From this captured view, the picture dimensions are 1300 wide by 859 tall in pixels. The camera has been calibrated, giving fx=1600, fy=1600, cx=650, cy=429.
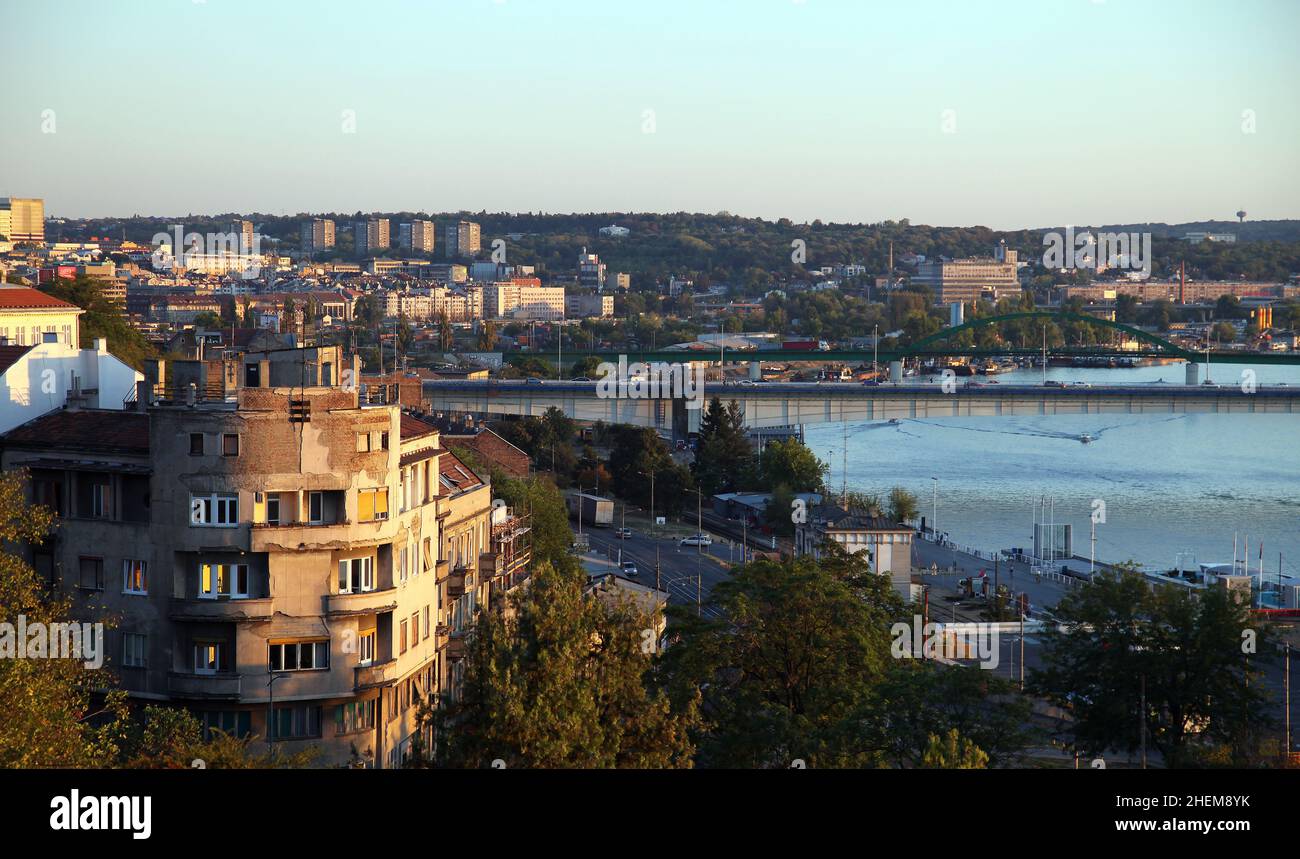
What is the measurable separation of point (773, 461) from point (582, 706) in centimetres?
2034

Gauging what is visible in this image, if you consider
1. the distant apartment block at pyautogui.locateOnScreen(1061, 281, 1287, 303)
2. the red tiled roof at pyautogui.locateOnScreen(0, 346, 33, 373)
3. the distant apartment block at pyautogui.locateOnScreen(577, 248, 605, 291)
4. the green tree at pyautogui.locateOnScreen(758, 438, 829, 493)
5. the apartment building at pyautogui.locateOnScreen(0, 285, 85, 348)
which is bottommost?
the green tree at pyautogui.locateOnScreen(758, 438, 829, 493)

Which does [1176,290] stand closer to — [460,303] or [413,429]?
[460,303]

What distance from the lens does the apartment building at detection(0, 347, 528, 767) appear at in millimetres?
7379

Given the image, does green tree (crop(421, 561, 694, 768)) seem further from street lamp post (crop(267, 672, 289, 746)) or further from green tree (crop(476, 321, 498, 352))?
green tree (crop(476, 321, 498, 352))

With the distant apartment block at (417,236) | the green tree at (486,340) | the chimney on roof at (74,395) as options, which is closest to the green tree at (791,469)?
the chimney on roof at (74,395)

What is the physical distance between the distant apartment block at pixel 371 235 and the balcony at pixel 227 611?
290 feet

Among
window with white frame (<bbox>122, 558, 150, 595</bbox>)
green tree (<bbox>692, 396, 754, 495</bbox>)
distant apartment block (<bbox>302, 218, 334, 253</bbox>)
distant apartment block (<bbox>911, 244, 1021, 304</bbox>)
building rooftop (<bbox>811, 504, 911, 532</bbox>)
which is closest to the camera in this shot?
window with white frame (<bbox>122, 558, 150, 595</bbox>)

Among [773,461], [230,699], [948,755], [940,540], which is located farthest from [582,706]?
[773,461]

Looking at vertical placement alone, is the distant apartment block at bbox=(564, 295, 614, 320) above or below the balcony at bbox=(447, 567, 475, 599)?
above

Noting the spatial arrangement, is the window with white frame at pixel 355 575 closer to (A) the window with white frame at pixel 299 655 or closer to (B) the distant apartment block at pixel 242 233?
(A) the window with white frame at pixel 299 655

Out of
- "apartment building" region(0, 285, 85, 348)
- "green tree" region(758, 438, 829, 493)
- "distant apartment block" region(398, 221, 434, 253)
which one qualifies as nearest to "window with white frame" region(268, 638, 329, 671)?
"apartment building" region(0, 285, 85, 348)
